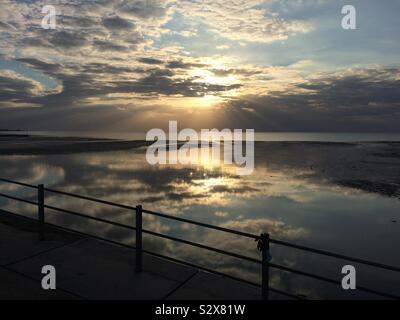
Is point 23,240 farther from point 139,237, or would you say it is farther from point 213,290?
point 213,290

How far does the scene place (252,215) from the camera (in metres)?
14.7

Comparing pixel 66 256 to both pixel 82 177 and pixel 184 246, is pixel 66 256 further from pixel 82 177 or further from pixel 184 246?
pixel 82 177

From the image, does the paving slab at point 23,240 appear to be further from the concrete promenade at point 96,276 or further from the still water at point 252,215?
the still water at point 252,215

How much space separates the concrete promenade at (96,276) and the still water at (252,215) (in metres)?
2.86

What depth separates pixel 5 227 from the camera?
336 inches

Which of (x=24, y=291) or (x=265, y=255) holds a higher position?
(x=265, y=255)

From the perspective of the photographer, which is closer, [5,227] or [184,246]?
[5,227]

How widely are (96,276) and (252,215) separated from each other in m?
9.89

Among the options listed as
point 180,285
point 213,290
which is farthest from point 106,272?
point 213,290

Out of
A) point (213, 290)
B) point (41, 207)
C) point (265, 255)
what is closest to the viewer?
point (265, 255)
